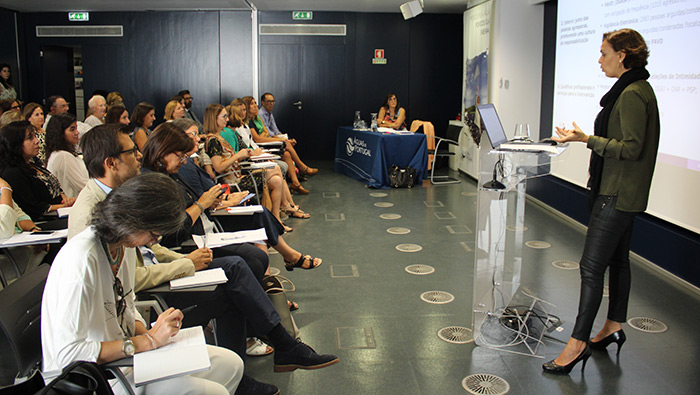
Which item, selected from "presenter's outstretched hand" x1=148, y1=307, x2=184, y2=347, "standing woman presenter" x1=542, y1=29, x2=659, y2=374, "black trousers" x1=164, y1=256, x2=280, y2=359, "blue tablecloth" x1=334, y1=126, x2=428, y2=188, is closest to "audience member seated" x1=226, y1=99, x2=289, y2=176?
"blue tablecloth" x1=334, y1=126, x2=428, y2=188

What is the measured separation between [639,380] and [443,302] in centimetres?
135

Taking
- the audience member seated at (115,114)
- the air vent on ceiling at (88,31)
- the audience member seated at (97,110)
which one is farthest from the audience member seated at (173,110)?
the air vent on ceiling at (88,31)

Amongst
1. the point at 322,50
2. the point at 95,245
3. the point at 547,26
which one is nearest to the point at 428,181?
the point at 547,26

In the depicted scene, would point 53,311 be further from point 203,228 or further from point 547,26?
point 547,26

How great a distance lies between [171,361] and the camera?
1.78 meters

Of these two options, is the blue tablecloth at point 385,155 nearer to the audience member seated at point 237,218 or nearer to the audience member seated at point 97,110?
the audience member seated at point 97,110

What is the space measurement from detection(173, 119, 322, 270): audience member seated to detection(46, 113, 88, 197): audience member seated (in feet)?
3.14

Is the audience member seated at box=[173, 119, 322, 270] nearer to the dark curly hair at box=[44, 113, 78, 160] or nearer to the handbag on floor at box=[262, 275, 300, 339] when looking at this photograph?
the handbag on floor at box=[262, 275, 300, 339]

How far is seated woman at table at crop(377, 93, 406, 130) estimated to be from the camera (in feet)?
30.9

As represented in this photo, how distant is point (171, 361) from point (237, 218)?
2362 mm

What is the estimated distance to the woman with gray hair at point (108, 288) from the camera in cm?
173

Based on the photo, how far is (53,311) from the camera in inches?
68.1

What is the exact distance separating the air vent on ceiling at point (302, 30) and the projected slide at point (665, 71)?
19.4ft

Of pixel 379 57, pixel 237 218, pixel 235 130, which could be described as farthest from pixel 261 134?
pixel 237 218
